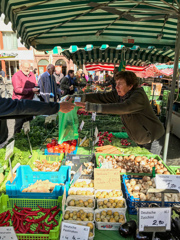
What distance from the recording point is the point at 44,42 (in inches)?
169

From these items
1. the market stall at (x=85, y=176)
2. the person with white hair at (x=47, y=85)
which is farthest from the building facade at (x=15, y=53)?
the market stall at (x=85, y=176)

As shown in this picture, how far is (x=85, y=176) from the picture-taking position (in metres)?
3.15

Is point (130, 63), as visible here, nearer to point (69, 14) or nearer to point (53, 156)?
point (69, 14)

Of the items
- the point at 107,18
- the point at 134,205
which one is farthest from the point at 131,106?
the point at 107,18

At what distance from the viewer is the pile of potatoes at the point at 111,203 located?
2.44m

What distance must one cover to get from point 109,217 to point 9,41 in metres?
33.3

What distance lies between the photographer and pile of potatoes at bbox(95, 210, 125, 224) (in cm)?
225

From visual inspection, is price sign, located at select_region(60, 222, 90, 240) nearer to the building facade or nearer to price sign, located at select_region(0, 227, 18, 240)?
price sign, located at select_region(0, 227, 18, 240)

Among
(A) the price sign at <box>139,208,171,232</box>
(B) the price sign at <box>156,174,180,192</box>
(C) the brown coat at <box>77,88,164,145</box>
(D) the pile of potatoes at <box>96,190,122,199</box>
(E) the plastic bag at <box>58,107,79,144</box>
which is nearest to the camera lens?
(A) the price sign at <box>139,208,171,232</box>

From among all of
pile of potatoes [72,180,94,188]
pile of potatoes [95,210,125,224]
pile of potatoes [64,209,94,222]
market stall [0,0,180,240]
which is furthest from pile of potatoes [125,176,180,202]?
pile of potatoes [64,209,94,222]

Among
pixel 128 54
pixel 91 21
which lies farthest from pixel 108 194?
pixel 128 54

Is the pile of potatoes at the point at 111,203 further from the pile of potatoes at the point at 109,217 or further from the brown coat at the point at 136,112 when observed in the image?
the brown coat at the point at 136,112

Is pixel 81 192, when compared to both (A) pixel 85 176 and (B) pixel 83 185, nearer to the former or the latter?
(B) pixel 83 185

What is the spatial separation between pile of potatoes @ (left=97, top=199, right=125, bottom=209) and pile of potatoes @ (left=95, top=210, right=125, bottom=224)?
9 cm
